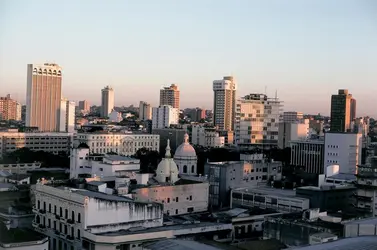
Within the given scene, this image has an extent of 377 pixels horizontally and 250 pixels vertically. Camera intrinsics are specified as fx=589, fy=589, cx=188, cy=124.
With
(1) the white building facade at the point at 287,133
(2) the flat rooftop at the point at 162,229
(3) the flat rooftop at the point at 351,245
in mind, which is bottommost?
(2) the flat rooftop at the point at 162,229

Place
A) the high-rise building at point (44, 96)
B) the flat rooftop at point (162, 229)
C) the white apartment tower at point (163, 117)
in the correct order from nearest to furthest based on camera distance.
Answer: the flat rooftop at point (162, 229)
the high-rise building at point (44, 96)
the white apartment tower at point (163, 117)

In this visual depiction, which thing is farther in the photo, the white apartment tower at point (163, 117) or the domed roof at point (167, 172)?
the white apartment tower at point (163, 117)

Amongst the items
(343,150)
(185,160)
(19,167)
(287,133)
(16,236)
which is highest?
(287,133)

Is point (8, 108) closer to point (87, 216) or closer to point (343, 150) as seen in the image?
point (343, 150)


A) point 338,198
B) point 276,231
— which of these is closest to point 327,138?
point 338,198

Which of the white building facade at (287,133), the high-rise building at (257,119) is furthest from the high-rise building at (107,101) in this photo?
the high-rise building at (257,119)

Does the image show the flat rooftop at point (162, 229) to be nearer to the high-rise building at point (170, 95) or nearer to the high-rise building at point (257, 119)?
the high-rise building at point (257, 119)

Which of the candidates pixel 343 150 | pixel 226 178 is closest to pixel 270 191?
pixel 226 178

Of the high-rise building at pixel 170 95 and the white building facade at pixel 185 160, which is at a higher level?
the high-rise building at pixel 170 95

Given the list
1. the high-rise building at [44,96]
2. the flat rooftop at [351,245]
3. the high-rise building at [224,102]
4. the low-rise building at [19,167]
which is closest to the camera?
the flat rooftop at [351,245]
